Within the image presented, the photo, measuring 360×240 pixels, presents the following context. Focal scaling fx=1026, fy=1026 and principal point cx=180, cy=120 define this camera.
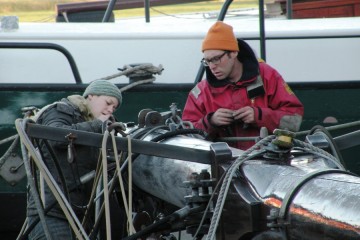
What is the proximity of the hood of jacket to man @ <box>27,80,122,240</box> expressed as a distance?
52cm

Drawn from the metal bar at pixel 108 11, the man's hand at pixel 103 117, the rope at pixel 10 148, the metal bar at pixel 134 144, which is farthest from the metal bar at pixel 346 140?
the metal bar at pixel 108 11

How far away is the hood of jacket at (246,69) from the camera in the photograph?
543 cm

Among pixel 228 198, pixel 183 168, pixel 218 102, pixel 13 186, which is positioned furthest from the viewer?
pixel 13 186

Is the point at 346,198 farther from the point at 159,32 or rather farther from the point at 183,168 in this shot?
the point at 159,32

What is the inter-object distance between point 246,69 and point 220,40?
0.21 metres

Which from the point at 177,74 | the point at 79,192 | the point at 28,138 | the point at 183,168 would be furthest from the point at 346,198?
the point at 177,74

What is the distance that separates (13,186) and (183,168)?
2.92 meters

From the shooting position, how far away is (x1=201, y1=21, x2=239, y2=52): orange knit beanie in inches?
214

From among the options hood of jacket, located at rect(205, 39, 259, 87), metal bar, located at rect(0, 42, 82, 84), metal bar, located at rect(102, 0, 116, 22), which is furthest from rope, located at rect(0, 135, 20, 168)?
metal bar, located at rect(102, 0, 116, 22)

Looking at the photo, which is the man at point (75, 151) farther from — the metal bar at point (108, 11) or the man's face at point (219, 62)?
the metal bar at point (108, 11)

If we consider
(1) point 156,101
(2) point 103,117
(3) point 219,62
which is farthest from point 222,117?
(1) point 156,101

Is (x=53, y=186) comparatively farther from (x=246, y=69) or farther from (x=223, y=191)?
(x=246, y=69)

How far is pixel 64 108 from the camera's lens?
5.21 m

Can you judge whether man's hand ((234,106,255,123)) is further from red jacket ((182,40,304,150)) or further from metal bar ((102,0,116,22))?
metal bar ((102,0,116,22))
